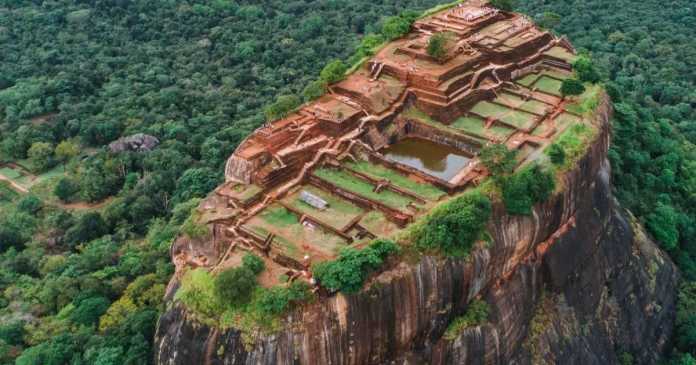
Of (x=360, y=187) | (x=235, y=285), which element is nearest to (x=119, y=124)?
(x=360, y=187)

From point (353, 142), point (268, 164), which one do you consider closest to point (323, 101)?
point (353, 142)

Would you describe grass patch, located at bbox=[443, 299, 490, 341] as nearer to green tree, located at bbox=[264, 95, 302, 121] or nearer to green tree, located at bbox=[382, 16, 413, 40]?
green tree, located at bbox=[264, 95, 302, 121]

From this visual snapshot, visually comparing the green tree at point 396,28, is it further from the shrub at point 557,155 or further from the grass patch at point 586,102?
the shrub at point 557,155

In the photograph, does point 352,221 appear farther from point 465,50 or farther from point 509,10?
point 509,10

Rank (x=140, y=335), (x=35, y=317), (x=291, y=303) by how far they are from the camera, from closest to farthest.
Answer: (x=291, y=303), (x=140, y=335), (x=35, y=317)

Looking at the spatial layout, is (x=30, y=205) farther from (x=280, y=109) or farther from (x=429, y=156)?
(x=429, y=156)
